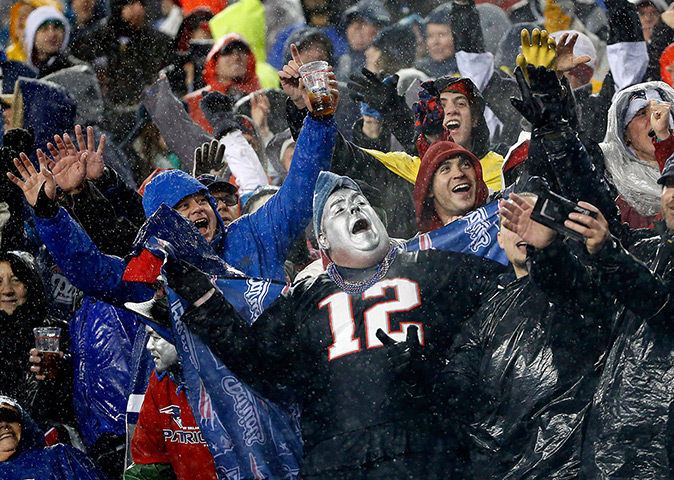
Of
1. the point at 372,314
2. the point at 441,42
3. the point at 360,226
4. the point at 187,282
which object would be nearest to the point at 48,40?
the point at 441,42

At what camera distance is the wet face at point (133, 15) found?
8.42 m

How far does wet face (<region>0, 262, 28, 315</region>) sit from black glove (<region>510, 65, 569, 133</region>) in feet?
10.3

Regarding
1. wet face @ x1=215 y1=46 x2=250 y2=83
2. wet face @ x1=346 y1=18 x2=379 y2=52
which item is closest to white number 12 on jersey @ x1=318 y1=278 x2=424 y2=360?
wet face @ x1=215 y1=46 x2=250 y2=83

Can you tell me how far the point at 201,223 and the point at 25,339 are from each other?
4.93 feet

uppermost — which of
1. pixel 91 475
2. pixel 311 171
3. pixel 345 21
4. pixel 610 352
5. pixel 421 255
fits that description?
pixel 345 21

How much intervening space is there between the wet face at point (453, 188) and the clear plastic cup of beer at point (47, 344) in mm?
2001

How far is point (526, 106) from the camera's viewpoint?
4445mm

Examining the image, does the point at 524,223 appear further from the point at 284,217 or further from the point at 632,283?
the point at 284,217

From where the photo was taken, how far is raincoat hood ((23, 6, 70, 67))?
845 centimetres

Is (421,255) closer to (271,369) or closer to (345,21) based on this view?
(271,369)

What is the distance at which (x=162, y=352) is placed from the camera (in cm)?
518

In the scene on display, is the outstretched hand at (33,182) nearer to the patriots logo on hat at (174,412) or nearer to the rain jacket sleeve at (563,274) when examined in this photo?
the patriots logo on hat at (174,412)

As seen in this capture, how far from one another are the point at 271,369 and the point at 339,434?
1.48 ft

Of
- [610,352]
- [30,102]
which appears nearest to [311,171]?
[610,352]
